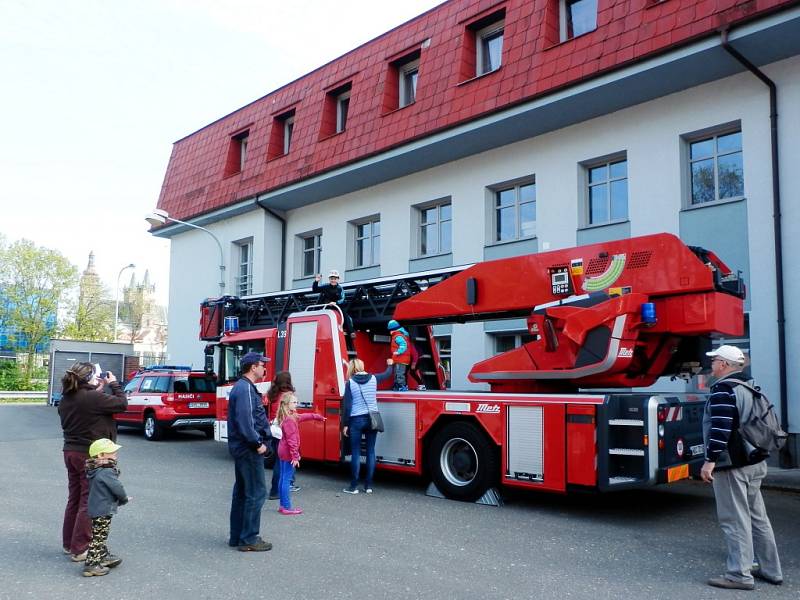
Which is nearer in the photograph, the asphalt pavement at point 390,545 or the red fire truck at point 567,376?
the asphalt pavement at point 390,545

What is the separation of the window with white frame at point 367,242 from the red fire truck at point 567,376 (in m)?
8.90

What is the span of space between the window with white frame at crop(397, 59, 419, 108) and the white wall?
2.02 metres

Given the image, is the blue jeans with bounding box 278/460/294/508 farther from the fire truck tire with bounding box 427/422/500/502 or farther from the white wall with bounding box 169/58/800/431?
the white wall with bounding box 169/58/800/431

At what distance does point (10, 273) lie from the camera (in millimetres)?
50219

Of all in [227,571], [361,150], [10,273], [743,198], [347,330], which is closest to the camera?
[227,571]

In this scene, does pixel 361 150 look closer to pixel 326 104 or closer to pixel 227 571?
pixel 326 104

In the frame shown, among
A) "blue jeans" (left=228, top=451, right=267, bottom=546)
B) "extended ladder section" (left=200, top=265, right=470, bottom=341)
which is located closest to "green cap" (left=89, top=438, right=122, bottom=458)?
"blue jeans" (left=228, top=451, right=267, bottom=546)

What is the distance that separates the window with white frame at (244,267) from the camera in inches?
927

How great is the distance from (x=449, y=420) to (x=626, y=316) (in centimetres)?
269

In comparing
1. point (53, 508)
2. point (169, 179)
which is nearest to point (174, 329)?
point (169, 179)

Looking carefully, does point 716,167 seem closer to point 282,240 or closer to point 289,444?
point 289,444

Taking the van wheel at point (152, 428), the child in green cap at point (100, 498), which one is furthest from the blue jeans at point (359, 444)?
the van wheel at point (152, 428)

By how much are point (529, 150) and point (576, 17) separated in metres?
2.87

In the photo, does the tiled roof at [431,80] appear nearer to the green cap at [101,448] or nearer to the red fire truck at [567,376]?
the red fire truck at [567,376]
